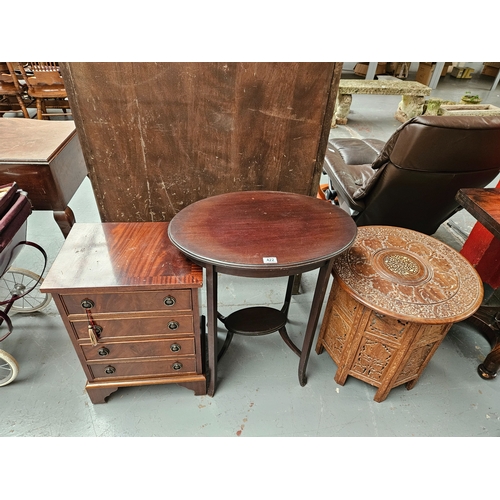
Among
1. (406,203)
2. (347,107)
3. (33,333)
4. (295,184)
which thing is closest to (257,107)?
(295,184)

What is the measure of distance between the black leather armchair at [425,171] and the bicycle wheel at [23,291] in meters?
1.98

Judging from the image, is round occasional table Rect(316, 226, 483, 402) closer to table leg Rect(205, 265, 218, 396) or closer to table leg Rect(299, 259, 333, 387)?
table leg Rect(299, 259, 333, 387)

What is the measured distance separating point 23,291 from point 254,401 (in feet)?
4.93

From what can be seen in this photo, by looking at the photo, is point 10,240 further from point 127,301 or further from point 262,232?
point 262,232

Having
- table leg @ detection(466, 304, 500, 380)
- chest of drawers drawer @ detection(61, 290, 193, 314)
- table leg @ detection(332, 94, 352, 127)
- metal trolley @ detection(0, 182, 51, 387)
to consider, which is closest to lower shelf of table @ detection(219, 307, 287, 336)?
chest of drawers drawer @ detection(61, 290, 193, 314)

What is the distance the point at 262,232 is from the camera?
120 cm

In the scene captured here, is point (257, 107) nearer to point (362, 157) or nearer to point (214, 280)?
point (214, 280)

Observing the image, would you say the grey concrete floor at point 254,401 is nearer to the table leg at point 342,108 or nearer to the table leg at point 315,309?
the table leg at point 315,309

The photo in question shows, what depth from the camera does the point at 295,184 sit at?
69.5 inches

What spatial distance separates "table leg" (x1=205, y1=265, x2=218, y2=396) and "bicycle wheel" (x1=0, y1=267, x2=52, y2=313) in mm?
1148

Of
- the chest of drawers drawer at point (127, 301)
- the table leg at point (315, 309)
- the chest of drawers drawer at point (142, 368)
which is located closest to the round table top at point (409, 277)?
the table leg at point (315, 309)

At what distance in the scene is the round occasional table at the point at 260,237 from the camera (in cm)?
108

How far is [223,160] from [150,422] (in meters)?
1.30

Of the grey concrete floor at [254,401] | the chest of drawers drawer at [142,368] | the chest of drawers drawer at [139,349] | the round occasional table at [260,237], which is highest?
the round occasional table at [260,237]
